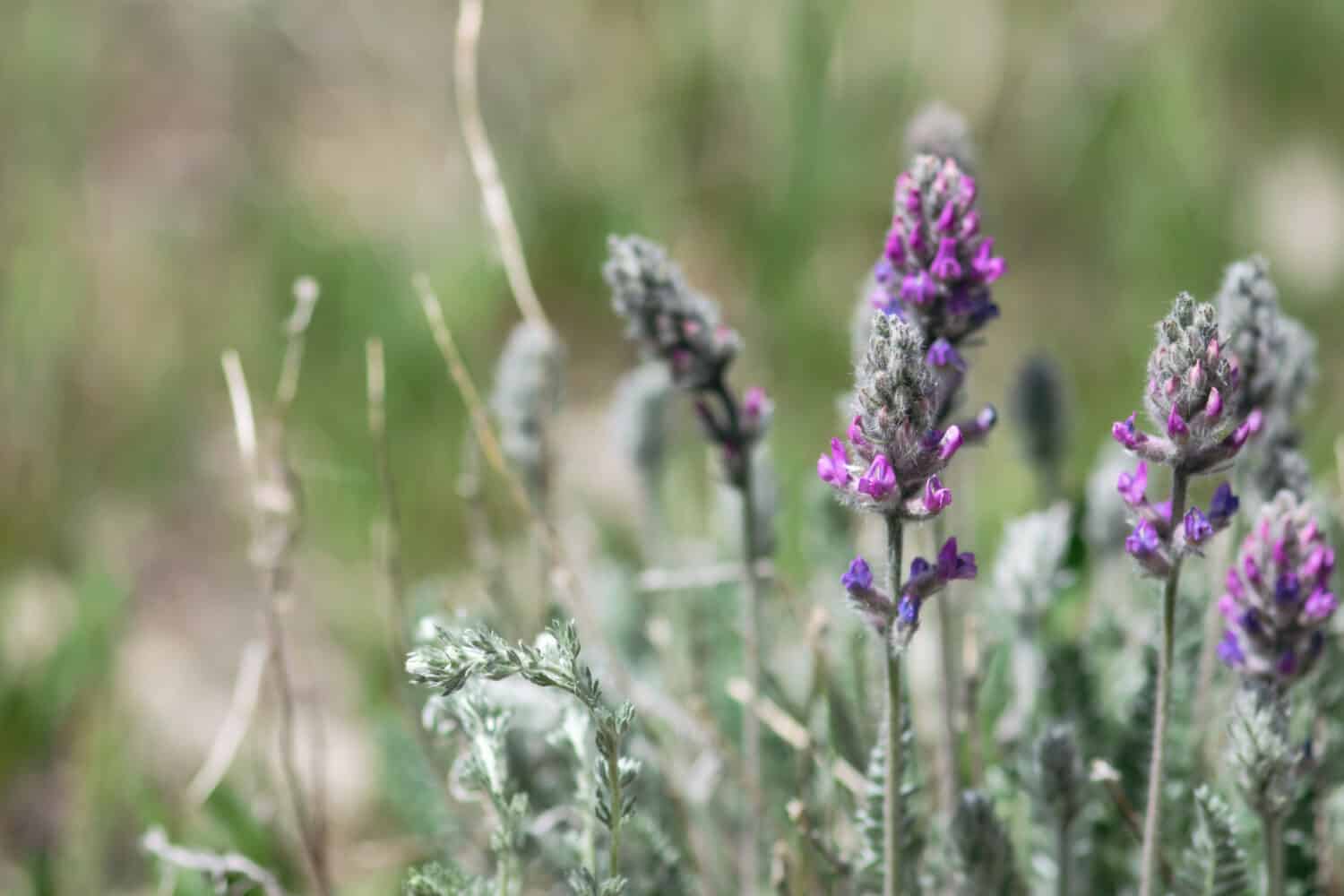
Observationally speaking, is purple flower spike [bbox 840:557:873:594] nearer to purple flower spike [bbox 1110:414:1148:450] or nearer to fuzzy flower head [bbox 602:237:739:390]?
purple flower spike [bbox 1110:414:1148:450]

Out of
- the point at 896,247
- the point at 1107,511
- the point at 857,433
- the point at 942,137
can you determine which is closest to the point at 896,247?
the point at 896,247

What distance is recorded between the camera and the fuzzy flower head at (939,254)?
1.01 metres

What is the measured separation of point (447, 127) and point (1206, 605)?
3016 mm

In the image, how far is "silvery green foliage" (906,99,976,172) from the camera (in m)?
1.29

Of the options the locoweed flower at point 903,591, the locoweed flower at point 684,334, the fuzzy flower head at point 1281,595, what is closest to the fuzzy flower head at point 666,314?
the locoweed flower at point 684,334

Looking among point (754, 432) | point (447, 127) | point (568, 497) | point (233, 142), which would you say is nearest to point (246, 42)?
point (233, 142)

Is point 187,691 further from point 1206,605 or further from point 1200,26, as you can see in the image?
point 1200,26

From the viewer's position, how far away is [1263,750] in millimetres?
946

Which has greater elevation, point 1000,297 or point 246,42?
point 246,42

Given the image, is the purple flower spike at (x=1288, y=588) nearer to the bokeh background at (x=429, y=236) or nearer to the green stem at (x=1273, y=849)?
the green stem at (x=1273, y=849)

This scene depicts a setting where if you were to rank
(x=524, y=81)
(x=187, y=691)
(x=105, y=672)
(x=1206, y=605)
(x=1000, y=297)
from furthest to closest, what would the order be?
1. (x=524, y=81)
2. (x=1000, y=297)
3. (x=187, y=691)
4. (x=105, y=672)
5. (x=1206, y=605)

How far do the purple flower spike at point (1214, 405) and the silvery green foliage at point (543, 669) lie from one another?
0.39m

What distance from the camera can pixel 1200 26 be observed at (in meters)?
3.57

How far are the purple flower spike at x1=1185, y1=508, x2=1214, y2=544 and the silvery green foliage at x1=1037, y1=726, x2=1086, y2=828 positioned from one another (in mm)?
352
